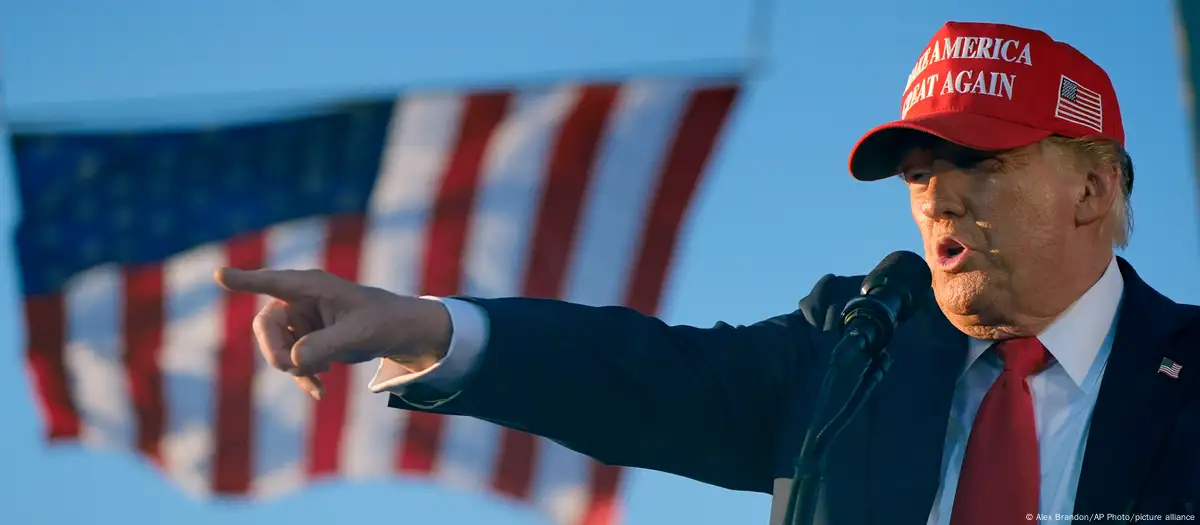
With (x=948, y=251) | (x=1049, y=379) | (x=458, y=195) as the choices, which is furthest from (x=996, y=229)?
(x=458, y=195)

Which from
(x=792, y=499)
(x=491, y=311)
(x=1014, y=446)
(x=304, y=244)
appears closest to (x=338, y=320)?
(x=491, y=311)

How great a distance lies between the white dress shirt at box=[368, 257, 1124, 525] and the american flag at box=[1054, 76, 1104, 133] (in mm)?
316

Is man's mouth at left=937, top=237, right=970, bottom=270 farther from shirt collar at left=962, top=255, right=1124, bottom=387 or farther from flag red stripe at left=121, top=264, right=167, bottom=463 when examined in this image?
flag red stripe at left=121, top=264, right=167, bottom=463

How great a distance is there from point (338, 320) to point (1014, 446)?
4.57ft

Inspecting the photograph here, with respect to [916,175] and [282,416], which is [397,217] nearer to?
[282,416]

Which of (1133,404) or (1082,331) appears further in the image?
(1082,331)

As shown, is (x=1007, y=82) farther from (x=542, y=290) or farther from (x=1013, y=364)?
(x=542, y=290)

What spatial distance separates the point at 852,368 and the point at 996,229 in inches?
33.8

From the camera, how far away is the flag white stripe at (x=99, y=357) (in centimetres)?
841

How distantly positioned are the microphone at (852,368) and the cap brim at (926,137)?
24.3 inches

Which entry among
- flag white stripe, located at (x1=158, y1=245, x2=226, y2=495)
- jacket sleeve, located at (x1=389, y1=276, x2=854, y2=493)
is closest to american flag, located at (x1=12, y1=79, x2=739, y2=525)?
flag white stripe, located at (x1=158, y1=245, x2=226, y2=495)

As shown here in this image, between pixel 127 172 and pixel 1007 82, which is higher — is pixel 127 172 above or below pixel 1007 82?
above

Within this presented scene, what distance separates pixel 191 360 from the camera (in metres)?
8.48

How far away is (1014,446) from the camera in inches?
127
